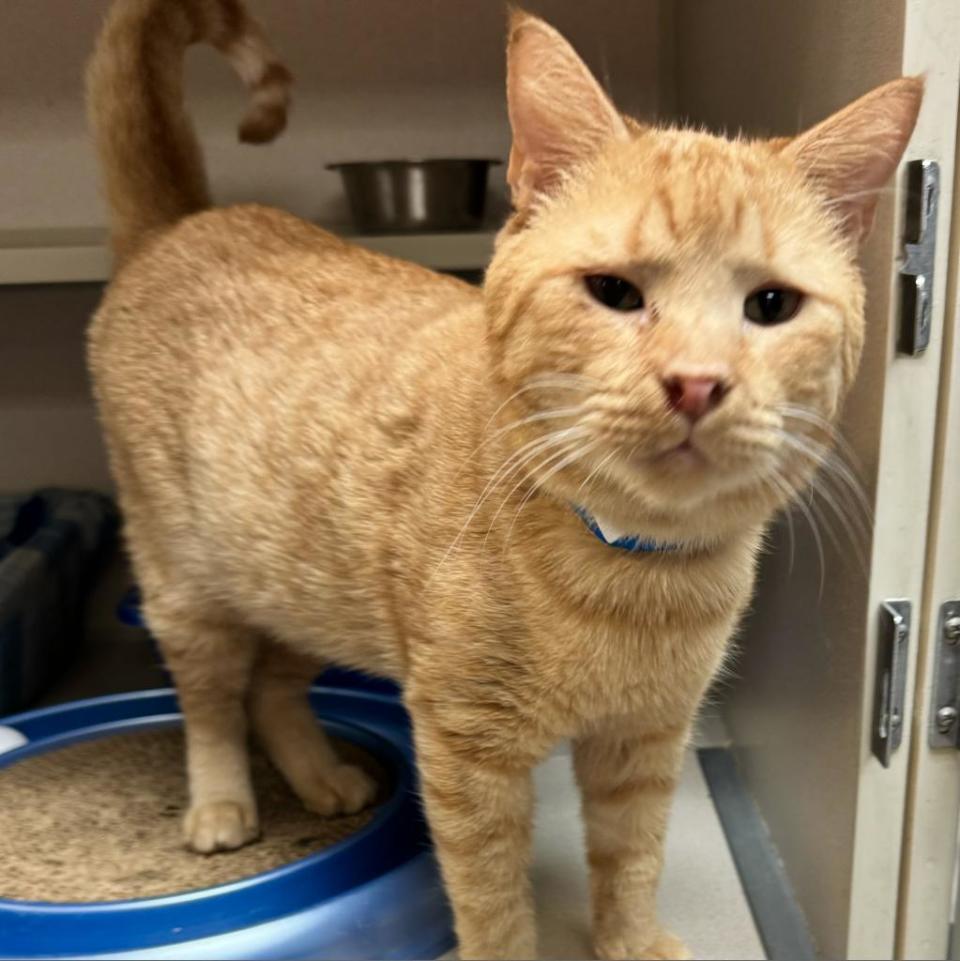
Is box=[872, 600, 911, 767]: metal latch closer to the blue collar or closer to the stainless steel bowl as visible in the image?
the blue collar

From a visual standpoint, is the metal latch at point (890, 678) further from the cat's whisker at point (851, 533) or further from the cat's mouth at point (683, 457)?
the cat's mouth at point (683, 457)

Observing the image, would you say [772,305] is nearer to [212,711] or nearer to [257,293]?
[257,293]

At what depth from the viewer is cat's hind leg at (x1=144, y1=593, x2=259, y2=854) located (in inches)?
47.8

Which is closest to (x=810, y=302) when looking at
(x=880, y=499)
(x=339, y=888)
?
(x=880, y=499)

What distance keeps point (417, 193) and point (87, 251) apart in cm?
42

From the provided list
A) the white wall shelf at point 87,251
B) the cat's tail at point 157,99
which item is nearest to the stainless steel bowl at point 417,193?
the white wall shelf at point 87,251

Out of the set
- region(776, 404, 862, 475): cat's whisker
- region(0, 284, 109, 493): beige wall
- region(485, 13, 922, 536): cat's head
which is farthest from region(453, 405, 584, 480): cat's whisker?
region(0, 284, 109, 493): beige wall

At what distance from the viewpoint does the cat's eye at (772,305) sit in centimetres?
74

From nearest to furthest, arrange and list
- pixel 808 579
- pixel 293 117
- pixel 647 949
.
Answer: pixel 647 949 < pixel 808 579 < pixel 293 117

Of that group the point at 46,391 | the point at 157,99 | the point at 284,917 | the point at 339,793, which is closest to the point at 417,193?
the point at 157,99

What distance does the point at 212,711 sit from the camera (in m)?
1.24

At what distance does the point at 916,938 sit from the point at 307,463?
29.6 inches

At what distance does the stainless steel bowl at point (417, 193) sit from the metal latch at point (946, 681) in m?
0.79

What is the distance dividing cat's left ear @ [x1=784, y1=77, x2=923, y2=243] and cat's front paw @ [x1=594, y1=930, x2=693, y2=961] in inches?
27.3
